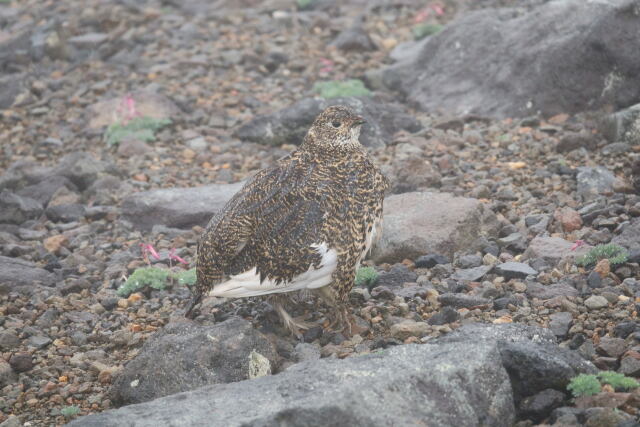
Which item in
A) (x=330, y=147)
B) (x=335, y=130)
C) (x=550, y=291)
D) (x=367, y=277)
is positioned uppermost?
(x=335, y=130)

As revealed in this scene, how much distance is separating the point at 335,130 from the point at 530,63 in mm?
4692

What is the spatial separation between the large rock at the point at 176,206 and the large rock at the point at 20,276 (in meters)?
1.32

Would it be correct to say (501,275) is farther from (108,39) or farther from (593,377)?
(108,39)

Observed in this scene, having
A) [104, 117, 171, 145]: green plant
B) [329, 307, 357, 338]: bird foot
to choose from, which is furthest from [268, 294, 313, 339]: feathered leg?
[104, 117, 171, 145]: green plant

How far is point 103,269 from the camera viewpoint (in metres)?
8.39

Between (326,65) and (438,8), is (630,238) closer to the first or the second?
(326,65)

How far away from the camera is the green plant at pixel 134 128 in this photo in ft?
37.2

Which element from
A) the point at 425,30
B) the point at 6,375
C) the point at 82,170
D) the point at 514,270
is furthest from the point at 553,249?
the point at 425,30

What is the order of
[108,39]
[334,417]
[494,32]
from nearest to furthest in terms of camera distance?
[334,417]
[494,32]
[108,39]

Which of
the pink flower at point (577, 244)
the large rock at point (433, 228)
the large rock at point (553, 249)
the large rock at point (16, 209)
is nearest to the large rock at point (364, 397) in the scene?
the large rock at point (553, 249)

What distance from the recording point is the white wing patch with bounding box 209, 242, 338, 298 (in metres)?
6.15

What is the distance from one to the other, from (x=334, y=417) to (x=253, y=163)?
6.37 meters

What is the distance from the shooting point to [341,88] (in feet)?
38.8

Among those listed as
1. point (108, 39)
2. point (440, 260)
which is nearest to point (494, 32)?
point (440, 260)
